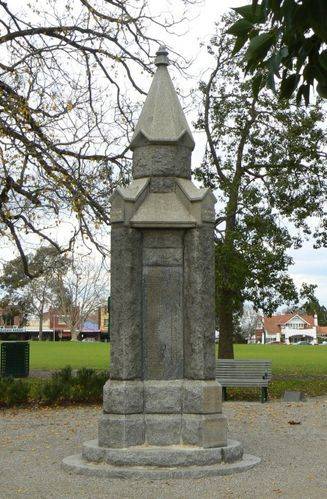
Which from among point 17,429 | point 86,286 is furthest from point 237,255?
point 86,286

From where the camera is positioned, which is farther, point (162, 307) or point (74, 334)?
point (74, 334)

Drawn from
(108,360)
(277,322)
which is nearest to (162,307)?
(108,360)

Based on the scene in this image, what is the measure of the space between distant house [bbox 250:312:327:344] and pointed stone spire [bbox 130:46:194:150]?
13751 centimetres

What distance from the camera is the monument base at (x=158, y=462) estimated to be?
789cm

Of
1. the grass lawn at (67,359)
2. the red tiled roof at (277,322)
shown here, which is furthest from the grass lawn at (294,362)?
the red tiled roof at (277,322)

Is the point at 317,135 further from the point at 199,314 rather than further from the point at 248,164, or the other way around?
the point at 199,314

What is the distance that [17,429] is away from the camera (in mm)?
11953

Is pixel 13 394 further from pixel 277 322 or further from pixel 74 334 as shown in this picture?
pixel 277 322

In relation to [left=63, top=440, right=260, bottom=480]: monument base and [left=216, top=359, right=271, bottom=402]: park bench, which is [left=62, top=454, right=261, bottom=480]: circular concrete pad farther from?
[left=216, top=359, right=271, bottom=402]: park bench

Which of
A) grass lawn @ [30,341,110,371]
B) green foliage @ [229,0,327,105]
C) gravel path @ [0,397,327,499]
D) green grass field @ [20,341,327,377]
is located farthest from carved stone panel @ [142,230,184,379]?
grass lawn @ [30,341,110,371]

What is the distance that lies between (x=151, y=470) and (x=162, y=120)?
13.6ft

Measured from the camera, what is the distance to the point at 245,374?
1571 centimetres

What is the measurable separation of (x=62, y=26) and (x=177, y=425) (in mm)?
10547

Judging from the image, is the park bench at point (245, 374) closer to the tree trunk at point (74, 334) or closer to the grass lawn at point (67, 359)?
the grass lawn at point (67, 359)
